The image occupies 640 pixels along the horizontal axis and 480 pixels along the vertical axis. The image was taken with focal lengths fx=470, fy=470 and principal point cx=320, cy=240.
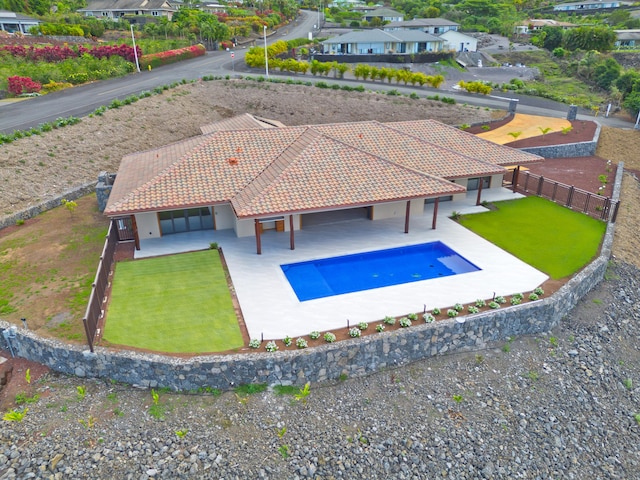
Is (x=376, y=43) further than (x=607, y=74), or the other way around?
(x=376, y=43)

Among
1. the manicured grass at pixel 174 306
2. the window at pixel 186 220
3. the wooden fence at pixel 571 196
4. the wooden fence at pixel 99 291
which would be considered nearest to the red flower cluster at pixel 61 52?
the window at pixel 186 220

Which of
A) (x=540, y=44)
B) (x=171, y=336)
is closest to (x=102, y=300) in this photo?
(x=171, y=336)

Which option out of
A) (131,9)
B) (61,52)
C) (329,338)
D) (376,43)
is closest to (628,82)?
(376,43)

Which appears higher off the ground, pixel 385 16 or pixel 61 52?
pixel 385 16

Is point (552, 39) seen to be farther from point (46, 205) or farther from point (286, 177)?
point (46, 205)

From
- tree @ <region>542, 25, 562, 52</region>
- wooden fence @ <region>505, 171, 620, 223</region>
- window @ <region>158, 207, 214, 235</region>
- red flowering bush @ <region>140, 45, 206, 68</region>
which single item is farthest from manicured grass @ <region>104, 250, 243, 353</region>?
tree @ <region>542, 25, 562, 52</region>

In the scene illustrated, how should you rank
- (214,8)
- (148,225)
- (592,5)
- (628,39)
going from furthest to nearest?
(592,5)
(214,8)
(628,39)
(148,225)

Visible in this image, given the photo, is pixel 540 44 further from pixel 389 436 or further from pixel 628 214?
pixel 389 436
